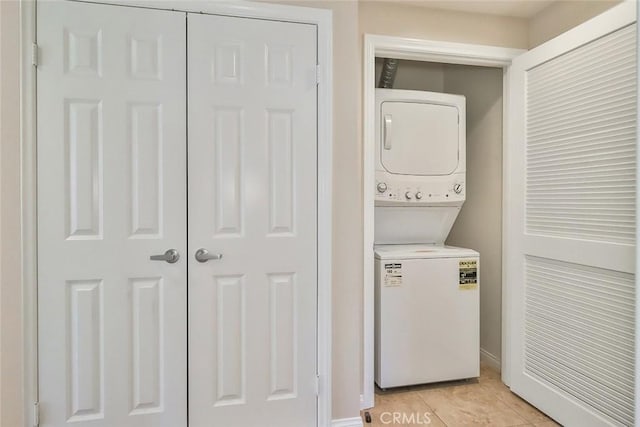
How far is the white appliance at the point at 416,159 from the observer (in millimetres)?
2395

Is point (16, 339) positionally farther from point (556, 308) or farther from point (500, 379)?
point (500, 379)

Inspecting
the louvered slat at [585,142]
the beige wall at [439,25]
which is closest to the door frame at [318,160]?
the beige wall at [439,25]

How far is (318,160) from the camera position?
5.87ft

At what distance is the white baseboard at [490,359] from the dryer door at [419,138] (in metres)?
1.42

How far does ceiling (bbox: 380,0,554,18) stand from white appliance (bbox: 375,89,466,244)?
0.51m

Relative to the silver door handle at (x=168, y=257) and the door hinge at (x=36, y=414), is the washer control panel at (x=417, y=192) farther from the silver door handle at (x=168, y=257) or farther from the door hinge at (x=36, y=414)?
the door hinge at (x=36, y=414)

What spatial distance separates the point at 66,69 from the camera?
5.12 feet

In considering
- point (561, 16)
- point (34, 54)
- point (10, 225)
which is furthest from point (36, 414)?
point (561, 16)

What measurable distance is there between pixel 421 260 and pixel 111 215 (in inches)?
69.0

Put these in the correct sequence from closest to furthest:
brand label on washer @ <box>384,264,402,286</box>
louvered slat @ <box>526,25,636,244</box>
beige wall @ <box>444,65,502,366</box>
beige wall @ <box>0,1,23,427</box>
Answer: beige wall @ <box>0,1,23,427</box> → louvered slat @ <box>526,25,636,244</box> → brand label on washer @ <box>384,264,402,286</box> → beige wall @ <box>444,65,502,366</box>

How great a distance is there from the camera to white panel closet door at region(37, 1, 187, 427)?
1.56m

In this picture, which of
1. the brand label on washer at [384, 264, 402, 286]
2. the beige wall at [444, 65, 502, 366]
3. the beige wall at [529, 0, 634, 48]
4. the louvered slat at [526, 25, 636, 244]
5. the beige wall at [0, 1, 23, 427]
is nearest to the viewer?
the beige wall at [0, 1, 23, 427]

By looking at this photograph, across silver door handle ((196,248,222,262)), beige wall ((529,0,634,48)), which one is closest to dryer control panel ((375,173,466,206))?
beige wall ((529,0,634,48))

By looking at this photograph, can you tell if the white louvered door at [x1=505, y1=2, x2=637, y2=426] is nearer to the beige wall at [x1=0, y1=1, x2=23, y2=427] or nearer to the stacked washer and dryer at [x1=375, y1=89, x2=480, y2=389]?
the stacked washer and dryer at [x1=375, y1=89, x2=480, y2=389]
